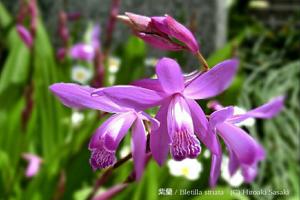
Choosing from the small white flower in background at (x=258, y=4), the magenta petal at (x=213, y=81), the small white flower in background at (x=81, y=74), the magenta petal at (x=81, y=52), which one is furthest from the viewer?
the small white flower in background at (x=258, y=4)

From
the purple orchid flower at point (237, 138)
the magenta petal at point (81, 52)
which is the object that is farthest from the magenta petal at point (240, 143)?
the magenta petal at point (81, 52)

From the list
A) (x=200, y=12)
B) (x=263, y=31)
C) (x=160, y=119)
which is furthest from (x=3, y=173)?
(x=263, y=31)

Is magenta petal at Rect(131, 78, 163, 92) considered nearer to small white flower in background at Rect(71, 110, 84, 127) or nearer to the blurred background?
the blurred background

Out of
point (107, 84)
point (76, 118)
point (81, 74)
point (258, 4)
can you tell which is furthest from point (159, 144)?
point (258, 4)

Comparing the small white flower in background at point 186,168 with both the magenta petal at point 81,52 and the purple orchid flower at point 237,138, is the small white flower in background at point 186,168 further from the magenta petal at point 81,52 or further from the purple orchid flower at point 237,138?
the purple orchid flower at point 237,138

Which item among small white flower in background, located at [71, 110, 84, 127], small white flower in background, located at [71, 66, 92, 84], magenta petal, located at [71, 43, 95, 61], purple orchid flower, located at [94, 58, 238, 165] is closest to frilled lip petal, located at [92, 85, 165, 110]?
purple orchid flower, located at [94, 58, 238, 165]

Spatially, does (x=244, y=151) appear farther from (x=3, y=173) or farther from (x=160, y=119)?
(x=3, y=173)
